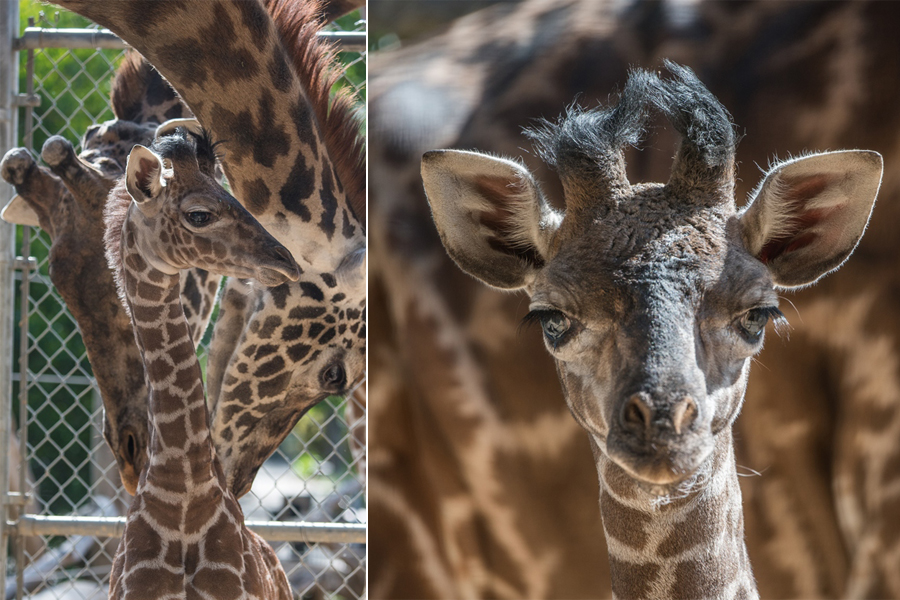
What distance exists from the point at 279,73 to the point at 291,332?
487 mm

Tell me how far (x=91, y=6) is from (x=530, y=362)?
1041 mm

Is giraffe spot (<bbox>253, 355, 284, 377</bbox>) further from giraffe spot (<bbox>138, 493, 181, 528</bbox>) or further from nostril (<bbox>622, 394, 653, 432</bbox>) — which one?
nostril (<bbox>622, 394, 653, 432</bbox>)

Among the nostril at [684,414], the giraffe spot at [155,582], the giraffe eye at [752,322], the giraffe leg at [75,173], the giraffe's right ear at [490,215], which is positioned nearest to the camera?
the nostril at [684,414]

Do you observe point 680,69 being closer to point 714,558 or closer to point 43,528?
point 714,558

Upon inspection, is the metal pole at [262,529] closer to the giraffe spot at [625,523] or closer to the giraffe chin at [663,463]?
the giraffe spot at [625,523]

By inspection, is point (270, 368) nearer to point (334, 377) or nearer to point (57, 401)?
point (334, 377)

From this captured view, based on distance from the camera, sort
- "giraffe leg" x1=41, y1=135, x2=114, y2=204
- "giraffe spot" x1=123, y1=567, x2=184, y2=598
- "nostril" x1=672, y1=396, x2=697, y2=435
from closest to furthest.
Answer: "nostril" x1=672, y1=396, x2=697, y2=435, "giraffe spot" x1=123, y1=567, x2=184, y2=598, "giraffe leg" x1=41, y1=135, x2=114, y2=204

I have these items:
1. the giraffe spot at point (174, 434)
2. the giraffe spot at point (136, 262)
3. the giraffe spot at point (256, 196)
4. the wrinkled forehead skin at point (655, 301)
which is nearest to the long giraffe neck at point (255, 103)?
the giraffe spot at point (256, 196)

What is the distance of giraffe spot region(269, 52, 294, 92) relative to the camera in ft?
4.92

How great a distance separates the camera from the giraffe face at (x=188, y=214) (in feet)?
4.18

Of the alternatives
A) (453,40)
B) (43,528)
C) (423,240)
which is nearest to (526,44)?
(453,40)

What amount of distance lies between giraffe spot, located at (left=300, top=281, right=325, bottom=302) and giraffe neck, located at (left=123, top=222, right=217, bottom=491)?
0.22 metres

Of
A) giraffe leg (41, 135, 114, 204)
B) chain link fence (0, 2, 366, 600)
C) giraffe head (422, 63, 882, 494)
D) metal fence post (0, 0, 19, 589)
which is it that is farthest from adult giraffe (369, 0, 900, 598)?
metal fence post (0, 0, 19, 589)

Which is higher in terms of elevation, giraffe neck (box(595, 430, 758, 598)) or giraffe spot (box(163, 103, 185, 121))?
giraffe spot (box(163, 103, 185, 121))
